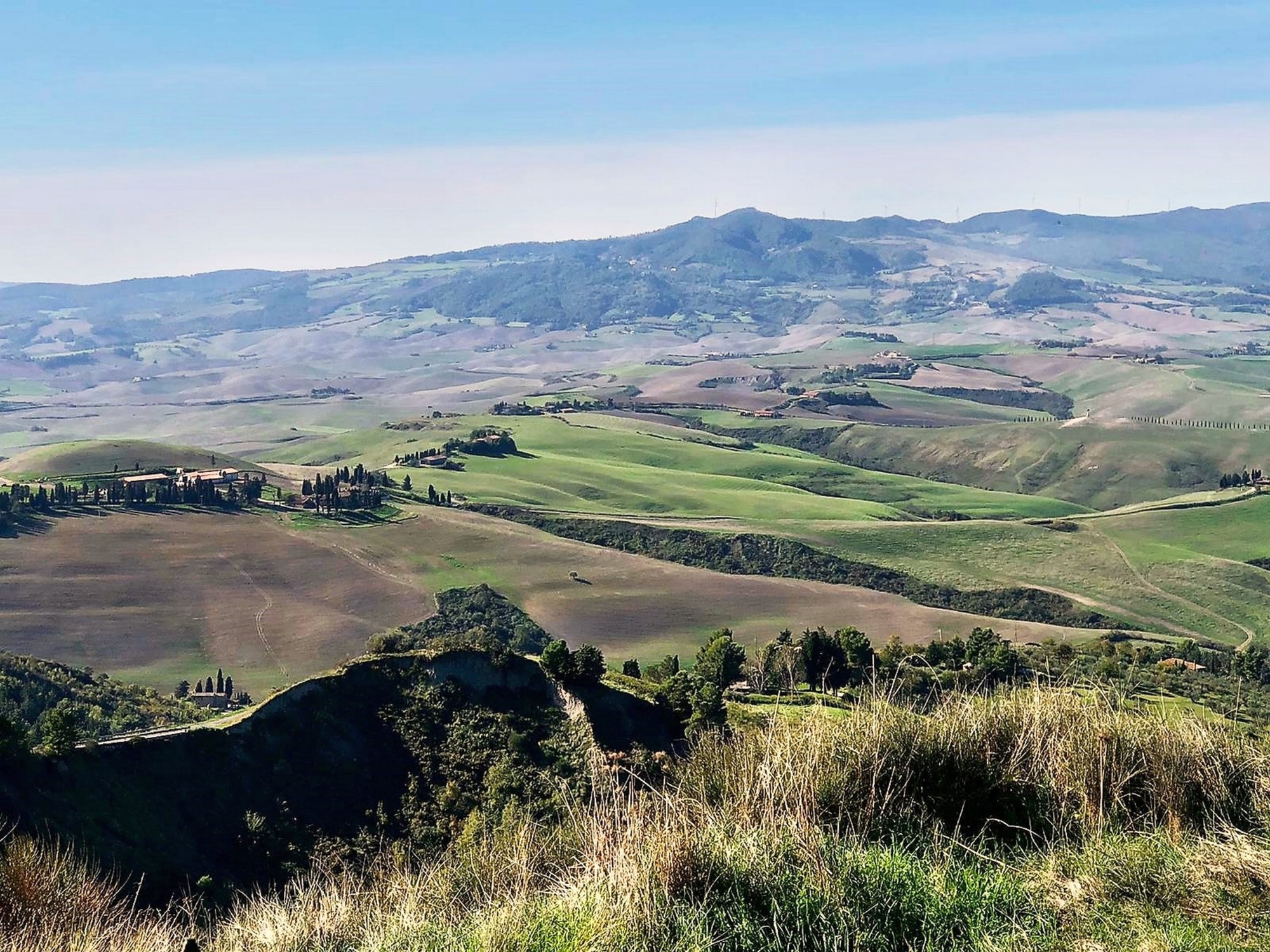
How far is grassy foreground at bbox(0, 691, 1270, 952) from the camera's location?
1775 cm

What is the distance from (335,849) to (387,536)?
107203 millimetres

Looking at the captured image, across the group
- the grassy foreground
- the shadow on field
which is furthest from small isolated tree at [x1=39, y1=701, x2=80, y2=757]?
the shadow on field

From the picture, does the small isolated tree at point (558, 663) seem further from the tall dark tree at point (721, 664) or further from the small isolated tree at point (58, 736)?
the small isolated tree at point (58, 736)

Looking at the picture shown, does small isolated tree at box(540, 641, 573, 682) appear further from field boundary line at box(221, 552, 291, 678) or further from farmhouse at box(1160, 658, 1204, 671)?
farmhouse at box(1160, 658, 1204, 671)

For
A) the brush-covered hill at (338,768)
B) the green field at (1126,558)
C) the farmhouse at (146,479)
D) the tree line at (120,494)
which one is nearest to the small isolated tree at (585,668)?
the brush-covered hill at (338,768)

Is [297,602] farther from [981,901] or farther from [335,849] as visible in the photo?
[981,901]

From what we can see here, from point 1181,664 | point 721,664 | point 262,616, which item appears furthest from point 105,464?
point 1181,664

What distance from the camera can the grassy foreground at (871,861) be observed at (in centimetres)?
1775

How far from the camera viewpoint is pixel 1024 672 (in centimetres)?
8200

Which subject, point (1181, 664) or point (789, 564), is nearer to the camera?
point (1181, 664)

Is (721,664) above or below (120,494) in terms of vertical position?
below

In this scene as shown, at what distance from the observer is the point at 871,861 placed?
757 inches

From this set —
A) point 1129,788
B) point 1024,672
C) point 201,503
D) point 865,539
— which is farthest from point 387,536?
point 1129,788

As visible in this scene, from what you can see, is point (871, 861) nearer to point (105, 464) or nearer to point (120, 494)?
point (120, 494)
